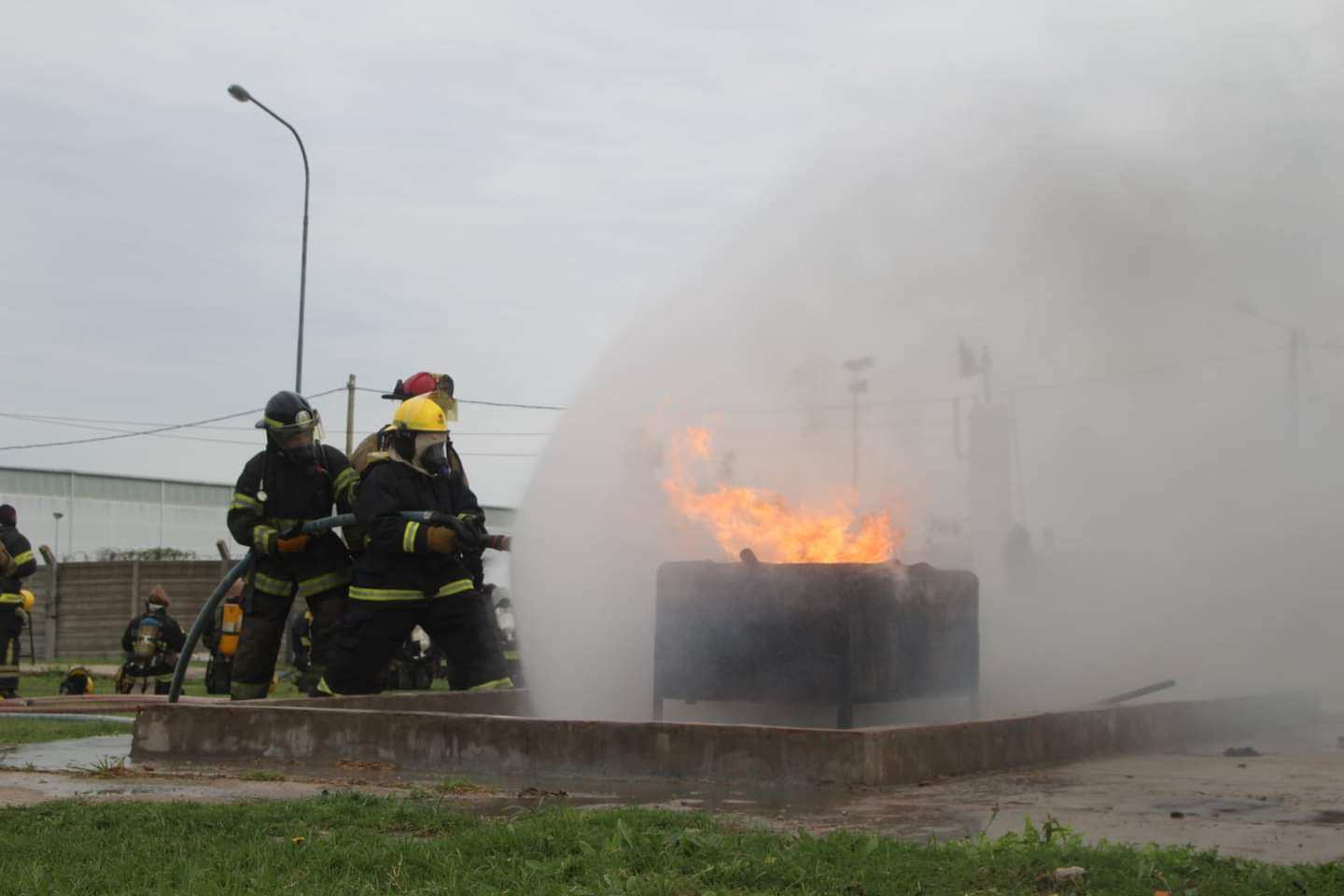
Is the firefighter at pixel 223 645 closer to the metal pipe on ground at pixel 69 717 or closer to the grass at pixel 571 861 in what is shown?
the metal pipe on ground at pixel 69 717

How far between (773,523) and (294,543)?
10.0 feet

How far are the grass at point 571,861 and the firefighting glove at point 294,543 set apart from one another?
172 inches

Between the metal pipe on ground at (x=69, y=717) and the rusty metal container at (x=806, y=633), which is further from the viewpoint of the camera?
the metal pipe on ground at (x=69, y=717)

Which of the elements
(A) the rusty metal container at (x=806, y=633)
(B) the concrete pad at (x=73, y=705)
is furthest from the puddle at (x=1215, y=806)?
(B) the concrete pad at (x=73, y=705)

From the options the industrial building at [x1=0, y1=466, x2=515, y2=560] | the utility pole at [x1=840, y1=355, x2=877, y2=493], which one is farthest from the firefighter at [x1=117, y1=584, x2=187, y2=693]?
the industrial building at [x1=0, y1=466, x2=515, y2=560]

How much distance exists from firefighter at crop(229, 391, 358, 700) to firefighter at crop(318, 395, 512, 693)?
41cm

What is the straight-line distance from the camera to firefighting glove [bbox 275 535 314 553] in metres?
10.1

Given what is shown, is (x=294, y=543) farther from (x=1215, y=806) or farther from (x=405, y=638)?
(x=1215, y=806)

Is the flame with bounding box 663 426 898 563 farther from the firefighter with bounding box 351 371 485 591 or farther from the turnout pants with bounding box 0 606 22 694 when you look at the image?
the turnout pants with bounding box 0 606 22 694

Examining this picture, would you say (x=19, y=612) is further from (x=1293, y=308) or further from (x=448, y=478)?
(x=1293, y=308)

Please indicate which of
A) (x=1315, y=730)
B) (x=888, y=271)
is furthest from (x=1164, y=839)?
(x=1315, y=730)

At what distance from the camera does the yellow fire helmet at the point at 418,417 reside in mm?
9781

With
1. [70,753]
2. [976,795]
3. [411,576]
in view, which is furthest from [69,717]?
[976,795]

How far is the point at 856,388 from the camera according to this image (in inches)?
396
